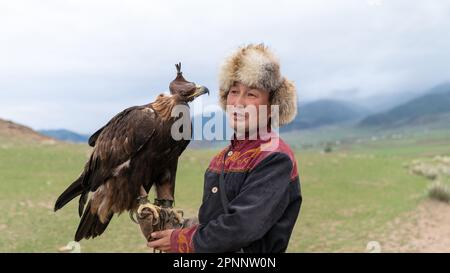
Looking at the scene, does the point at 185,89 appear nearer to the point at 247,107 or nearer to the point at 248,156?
the point at 247,107

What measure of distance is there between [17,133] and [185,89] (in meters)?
28.5

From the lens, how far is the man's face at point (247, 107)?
8.02 ft

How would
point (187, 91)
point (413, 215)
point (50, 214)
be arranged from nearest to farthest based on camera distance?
point (187, 91)
point (50, 214)
point (413, 215)

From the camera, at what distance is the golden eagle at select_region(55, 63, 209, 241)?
2904mm

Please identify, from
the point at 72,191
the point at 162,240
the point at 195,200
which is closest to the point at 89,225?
the point at 72,191

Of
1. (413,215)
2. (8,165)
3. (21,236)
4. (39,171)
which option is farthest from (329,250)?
(8,165)

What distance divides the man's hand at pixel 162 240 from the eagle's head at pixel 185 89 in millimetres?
756

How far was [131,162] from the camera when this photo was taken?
9.84 ft

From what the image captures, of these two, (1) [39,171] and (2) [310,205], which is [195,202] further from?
(1) [39,171]

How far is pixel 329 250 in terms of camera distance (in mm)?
10508

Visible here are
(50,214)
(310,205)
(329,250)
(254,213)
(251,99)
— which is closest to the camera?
(254,213)

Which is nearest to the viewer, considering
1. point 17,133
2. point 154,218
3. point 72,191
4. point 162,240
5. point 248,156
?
point 248,156

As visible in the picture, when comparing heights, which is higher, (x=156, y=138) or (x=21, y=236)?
(x=156, y=138)
